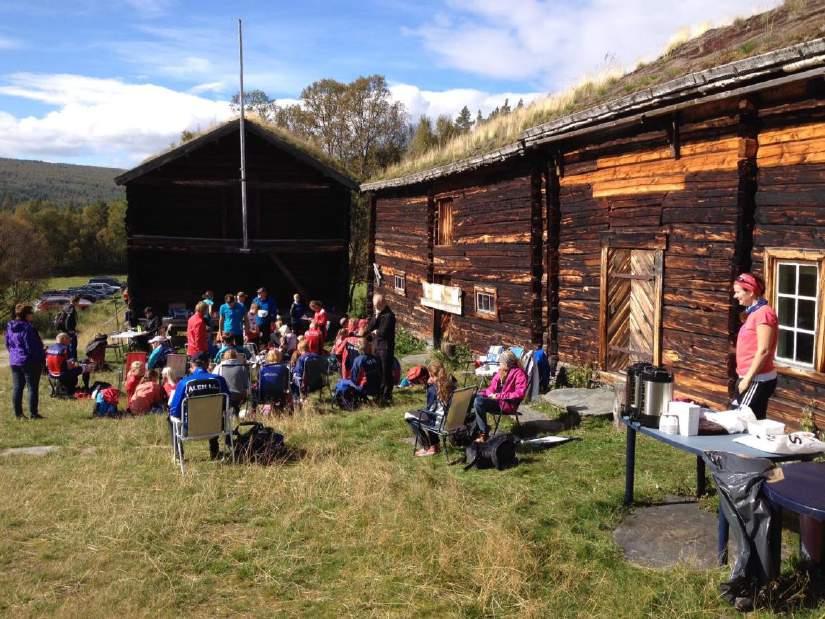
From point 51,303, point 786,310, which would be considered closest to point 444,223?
point 786,310

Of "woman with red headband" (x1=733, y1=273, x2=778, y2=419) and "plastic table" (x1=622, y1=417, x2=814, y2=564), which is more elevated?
"woman with red headband" (x1=733, y1=273, x2=778, y2=419)

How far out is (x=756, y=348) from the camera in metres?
6.23

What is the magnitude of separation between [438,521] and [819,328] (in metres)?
4.62

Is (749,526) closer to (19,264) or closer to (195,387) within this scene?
(195,387)

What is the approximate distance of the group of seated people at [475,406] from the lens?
8.79 metres

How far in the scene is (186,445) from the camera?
31.7 feet

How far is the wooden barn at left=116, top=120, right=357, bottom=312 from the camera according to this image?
21656 millimetres

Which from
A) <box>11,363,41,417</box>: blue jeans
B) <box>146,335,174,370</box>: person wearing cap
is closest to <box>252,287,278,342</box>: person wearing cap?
<box>146,335,174,370</box>: person wearing cap

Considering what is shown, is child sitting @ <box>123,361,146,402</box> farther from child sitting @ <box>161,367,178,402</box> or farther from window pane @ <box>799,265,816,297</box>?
window pane @ <box>799,265,816,297</box>

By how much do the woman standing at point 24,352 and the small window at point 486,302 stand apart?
808 cm

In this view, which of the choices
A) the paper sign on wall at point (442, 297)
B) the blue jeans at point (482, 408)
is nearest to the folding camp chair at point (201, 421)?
the blue jeans at point (482, 408)

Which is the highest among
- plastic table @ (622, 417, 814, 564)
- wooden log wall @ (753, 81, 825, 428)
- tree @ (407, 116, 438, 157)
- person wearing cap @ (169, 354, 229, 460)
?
tree @ (407, 116, 438, 157)

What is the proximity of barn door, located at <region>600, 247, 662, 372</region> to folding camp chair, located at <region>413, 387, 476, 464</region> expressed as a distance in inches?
126

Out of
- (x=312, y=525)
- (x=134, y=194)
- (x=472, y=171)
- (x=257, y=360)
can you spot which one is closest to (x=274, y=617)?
(x=312, y=525)
